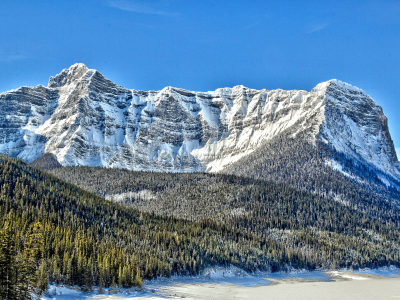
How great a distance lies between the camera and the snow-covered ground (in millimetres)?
83713

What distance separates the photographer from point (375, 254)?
587ft

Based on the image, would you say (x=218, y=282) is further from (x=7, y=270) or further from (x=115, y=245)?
(x=7, y=270)

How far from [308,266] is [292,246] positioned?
52.5 ft

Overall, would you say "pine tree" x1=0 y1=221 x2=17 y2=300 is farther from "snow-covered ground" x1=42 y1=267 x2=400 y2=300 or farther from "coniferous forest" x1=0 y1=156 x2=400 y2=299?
"snow-covered ground" x1=42 y1=267 x2=400 y2=300

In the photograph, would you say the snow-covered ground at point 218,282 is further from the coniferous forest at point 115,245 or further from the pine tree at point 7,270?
the pine tree at point 7,270

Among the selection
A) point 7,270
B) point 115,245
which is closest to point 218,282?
point 115,245

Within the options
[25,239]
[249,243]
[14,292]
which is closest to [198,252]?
[249,243]

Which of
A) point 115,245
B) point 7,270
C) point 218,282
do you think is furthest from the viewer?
point 218,282

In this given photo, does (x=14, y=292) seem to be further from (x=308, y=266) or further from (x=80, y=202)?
(x=308, y=266)

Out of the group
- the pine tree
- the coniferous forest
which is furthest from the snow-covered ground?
the pine tree

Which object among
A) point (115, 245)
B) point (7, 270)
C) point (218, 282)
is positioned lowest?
point (218, 282)

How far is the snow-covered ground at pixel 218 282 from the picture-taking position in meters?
83.7

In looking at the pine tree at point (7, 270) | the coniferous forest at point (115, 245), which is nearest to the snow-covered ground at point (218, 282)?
the coniferous forest at point (115, 245)

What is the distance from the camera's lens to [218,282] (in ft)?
413
